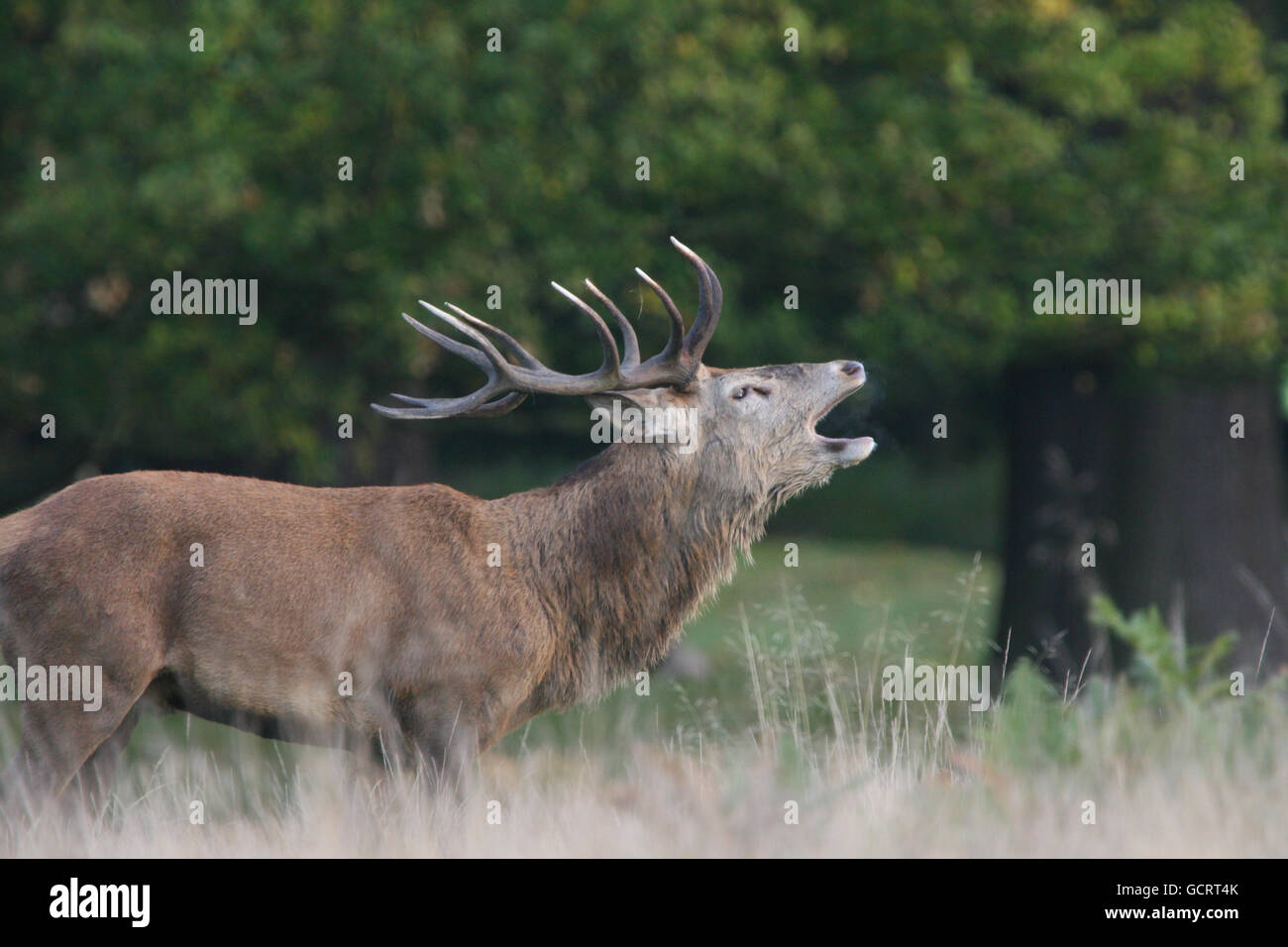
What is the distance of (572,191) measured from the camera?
10.5 metres

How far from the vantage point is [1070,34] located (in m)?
11.1

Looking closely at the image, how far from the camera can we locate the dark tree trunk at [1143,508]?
11977mm

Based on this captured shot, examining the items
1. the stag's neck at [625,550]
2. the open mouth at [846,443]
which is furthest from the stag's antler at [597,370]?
the open mouth at [846,443]

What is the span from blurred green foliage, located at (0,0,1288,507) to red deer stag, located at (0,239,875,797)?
12.2 feet

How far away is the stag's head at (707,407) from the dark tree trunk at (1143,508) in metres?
5.65

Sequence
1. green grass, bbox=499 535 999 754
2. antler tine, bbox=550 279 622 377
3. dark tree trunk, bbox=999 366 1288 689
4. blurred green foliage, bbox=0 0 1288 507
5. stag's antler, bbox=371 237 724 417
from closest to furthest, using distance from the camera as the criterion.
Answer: antler tine, bbox=550 279 622 377 < stag's antler, bbox=371 237 724 417 < green grass, bbox=499 535 999 754 < blurred green foliage, bbox=0 0 1288 507 < dark tree trunk, bbox=999 366 1288 689

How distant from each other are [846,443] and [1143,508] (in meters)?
6.26

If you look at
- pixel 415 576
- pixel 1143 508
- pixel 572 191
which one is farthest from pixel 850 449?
pixel 1143 508

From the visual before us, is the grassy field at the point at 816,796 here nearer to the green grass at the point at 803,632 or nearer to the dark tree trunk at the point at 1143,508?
the green grass at the point at 803,632

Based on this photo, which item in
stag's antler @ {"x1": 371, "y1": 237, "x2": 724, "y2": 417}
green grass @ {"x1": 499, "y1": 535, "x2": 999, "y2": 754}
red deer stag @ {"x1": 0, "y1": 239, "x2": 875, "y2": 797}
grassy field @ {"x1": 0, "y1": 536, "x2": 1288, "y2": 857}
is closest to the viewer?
grassy field @ {"x1": 0, "y1": 536, "x2": 1288, "y2": 857}

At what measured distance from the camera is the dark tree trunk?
12.0 metres

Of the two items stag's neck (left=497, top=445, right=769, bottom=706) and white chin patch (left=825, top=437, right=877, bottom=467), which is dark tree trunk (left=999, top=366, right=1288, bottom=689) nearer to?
white chin patch (left=825, top=437, right=877, bottom=467)

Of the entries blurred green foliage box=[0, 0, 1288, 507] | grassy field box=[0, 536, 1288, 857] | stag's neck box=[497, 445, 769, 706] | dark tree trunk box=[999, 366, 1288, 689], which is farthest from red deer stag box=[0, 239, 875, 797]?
dark tree trunk box=[999, 366, 1288, 689]

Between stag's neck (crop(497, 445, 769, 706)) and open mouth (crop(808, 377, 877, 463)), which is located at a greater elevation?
open mouth (crop(808, 377, 877, 463))
